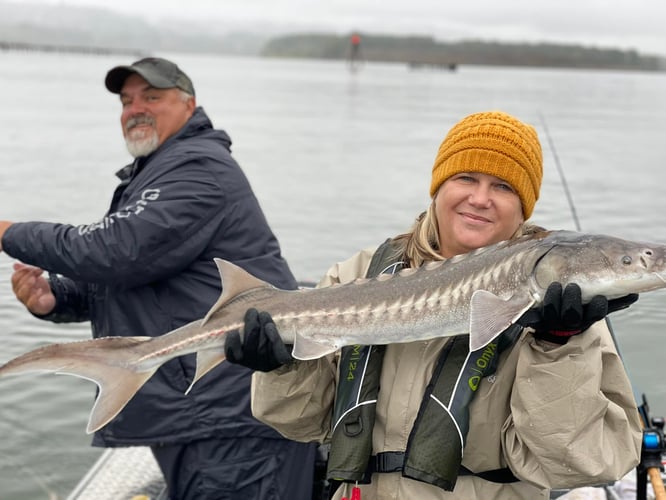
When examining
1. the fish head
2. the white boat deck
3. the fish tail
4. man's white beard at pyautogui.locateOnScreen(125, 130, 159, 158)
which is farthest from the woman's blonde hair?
the white boat deck

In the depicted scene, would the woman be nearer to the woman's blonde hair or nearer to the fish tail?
the woman's blonde hair

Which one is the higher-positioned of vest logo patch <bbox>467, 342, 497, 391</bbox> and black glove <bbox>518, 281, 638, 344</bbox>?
black glove <bbox>518, 281, 638, 344</bbox>

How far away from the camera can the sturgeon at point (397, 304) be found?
2.38 m

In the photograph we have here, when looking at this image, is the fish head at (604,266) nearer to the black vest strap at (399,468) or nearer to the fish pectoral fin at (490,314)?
the fish pectoral fin at (490,314)

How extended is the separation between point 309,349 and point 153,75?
6.61 ft

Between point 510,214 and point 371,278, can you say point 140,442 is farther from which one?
point 510,214

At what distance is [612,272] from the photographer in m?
2.37

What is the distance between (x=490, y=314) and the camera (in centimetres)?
242

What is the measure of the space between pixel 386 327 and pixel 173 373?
4.32ft

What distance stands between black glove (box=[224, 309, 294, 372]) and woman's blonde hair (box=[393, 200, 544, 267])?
53cm

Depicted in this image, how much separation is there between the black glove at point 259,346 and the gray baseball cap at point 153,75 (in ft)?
5.84

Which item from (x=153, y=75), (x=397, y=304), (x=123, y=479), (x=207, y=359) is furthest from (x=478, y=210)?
(x=123, y=479)

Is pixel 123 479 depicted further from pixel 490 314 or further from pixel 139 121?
pixel 490 314

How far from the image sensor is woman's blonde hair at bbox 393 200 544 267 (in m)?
2.80
